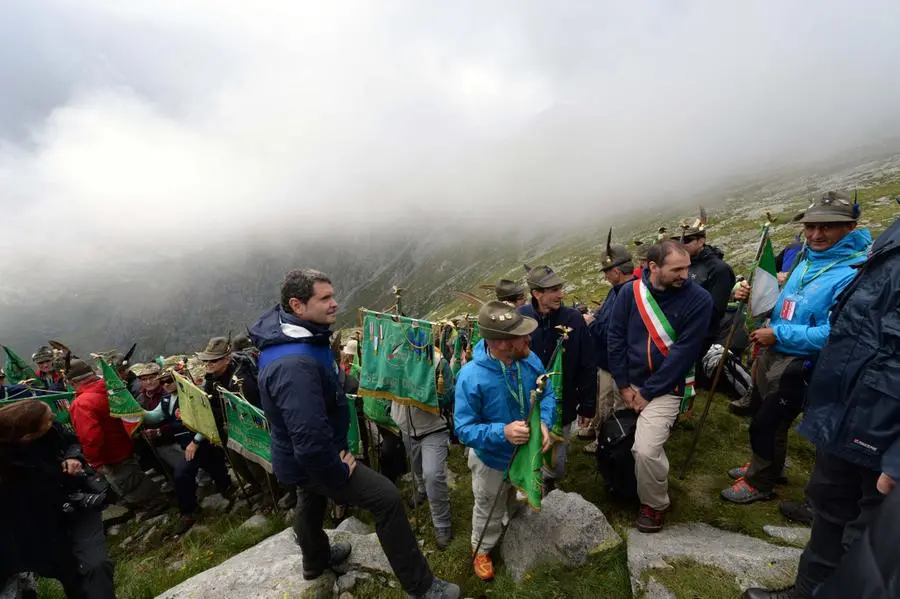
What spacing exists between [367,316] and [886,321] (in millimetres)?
6790

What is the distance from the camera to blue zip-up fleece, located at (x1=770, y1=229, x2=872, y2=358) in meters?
5.31

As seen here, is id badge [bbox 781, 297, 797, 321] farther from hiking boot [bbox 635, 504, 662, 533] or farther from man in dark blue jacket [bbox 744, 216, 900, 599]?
hiking boot [bbox 635, 504, 662, 533]

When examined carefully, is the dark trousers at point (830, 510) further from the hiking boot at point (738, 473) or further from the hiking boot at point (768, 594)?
the hiking boot at point (738, 473)

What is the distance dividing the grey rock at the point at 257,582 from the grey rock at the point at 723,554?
4.10 m

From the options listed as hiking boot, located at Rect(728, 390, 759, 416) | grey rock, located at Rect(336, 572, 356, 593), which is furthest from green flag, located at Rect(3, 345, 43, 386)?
hiking boot, located at Rect(728, 390, 759, 416)

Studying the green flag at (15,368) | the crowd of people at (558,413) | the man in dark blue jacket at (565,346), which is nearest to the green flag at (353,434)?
the crowd of people at (558,413)

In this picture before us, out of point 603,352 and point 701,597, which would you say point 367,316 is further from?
point 701,597

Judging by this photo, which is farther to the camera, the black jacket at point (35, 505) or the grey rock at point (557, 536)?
the grey rock at point (557, 536)

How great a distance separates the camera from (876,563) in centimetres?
191

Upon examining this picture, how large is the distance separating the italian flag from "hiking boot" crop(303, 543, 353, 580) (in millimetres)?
7186

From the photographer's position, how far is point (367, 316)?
7.84 meters

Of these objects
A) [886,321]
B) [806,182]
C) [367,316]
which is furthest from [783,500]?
[806,182]

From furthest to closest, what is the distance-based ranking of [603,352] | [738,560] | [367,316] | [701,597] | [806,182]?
1. [806,182]
2. [603,352]
3. [367,316]
4. [738,560]
5. [701,597]

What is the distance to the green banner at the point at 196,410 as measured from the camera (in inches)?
357
